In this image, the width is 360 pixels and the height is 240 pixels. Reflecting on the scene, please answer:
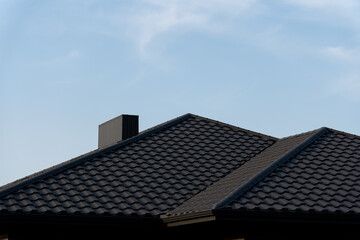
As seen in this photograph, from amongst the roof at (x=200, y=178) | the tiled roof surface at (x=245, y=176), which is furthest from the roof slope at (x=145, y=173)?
the tiled roof surface at (x=245, y=176)

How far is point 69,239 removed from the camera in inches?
465

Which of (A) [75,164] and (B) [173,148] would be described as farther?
(B) [173,148]

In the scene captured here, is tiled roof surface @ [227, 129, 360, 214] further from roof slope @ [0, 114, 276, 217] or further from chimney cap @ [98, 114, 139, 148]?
chimney cap @ [98, 114, 139, 148]

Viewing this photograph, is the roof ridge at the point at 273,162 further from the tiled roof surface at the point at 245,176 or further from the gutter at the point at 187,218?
the gutter at the point at 187,218

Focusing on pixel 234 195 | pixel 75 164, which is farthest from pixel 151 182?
pixel 234 195

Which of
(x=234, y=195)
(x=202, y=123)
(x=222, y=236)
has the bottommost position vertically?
(x=222, y=236)

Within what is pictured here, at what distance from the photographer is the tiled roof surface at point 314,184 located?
37.7ft

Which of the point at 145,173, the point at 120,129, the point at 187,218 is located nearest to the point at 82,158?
the point at 145,173

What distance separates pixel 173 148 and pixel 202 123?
2.54 metres

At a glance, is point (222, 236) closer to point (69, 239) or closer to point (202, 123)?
point (69, 239)

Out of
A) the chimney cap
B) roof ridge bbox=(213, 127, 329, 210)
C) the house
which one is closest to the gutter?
the house

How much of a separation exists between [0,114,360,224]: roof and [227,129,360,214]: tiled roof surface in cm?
2

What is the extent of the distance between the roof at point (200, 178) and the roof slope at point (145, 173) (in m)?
0.02

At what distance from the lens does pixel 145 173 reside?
14.3 metres
